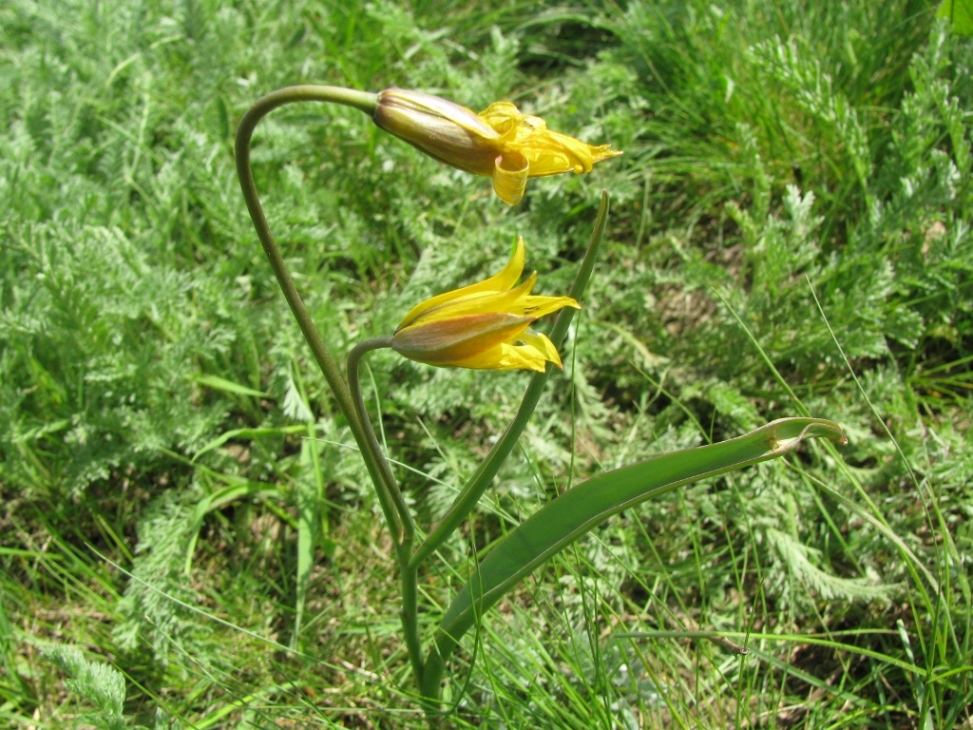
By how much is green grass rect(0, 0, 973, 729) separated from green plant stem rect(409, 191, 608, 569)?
9.7 inches

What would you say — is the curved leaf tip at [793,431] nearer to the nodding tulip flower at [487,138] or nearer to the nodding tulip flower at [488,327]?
the nodding tulip flower at [488,327]

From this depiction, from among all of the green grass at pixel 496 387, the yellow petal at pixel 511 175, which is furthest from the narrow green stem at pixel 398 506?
the yellow petal at pixel 511 175

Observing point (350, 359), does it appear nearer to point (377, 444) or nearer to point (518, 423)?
point (377, 444)

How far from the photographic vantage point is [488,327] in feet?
3.49

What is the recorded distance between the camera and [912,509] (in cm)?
207

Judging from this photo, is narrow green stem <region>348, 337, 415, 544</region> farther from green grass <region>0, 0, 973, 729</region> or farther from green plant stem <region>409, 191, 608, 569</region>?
green grass <region>0, 0, 973, 729</region>

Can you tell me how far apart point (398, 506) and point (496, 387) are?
89cm

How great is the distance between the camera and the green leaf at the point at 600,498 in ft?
3.49

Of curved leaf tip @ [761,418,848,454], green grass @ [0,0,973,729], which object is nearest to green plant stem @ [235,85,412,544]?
green grass @ [0,0,973,729]

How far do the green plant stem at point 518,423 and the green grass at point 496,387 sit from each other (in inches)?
9.7

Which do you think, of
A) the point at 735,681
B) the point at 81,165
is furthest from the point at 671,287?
the point at 81,165

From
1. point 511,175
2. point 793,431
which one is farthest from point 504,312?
point 793,431

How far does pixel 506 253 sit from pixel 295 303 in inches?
61.8

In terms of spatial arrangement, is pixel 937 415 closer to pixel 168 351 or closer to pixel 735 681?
pixel 735 681
